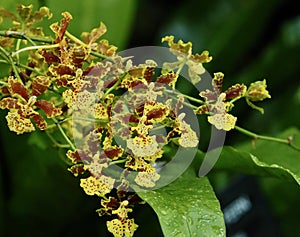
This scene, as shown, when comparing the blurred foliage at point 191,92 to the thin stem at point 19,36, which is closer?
the thin stem at point 19,36

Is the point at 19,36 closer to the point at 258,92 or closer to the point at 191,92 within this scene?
the point at 258,92

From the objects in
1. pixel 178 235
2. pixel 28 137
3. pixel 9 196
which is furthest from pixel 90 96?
pixel 9 196

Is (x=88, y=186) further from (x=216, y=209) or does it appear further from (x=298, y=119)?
(x=298, y=119)

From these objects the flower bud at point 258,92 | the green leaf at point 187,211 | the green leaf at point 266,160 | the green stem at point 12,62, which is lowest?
the green leaf at point 187,211

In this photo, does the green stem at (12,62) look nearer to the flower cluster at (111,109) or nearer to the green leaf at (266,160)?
the flower cluster at (111,109)

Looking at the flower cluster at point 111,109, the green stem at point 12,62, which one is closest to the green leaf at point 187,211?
the flower cluster at point 111,109

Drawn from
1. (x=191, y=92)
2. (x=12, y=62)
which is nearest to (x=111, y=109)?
(x=12, y=62)

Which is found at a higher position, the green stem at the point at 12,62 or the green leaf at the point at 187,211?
the green stem at the point at 12,62
